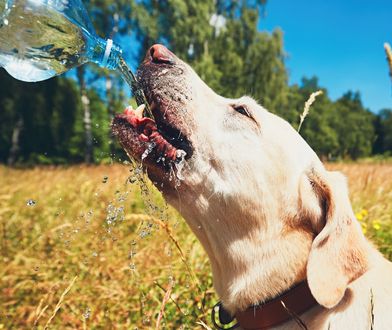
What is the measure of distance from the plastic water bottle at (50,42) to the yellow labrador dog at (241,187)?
9.0 inches

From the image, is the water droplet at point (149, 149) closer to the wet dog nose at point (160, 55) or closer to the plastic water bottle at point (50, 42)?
the plastic water bottle at point (50, 42)

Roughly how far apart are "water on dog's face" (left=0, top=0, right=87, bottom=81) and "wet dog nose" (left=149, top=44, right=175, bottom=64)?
0.53m

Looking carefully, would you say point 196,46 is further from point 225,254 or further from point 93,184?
point 225,254

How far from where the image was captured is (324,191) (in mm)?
2492

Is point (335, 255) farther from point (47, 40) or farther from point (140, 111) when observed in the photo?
point (47, 40)

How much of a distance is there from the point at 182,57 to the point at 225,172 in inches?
808

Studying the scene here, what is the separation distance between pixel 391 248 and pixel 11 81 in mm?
30458

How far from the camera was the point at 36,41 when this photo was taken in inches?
118

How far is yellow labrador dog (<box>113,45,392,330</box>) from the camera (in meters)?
2.38

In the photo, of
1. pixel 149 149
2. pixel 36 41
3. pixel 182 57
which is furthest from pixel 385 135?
pixel 182 57

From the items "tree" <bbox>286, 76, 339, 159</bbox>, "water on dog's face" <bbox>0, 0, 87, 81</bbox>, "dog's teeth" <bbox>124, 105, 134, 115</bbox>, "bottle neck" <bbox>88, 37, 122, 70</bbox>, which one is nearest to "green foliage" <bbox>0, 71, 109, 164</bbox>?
"tree" <bbox>286, 76, 339, 159</bbox>

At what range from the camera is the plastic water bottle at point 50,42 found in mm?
2832

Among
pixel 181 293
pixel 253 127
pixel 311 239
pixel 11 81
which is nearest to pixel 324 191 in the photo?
pixel 311 239

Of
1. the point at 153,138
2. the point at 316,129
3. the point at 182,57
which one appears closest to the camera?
the point at 153,138
